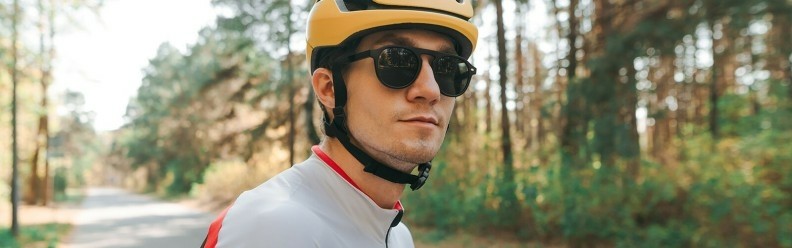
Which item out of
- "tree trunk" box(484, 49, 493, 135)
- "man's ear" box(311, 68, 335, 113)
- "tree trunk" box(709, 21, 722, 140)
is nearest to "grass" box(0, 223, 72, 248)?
"man's ear" box(311, 68, 335, 113)

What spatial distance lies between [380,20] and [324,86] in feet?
1.02

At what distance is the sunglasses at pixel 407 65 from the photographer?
5.53 ft

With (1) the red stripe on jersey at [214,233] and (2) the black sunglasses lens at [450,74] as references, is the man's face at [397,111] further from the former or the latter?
(1) the red stripe on jersey at [214,233]

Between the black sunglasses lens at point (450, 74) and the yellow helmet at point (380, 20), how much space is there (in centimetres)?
8

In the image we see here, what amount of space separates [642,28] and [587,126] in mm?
2495

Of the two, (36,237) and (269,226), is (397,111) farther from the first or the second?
(36,237)

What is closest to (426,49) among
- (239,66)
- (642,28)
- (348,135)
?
(348,135)

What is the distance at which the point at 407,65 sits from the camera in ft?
5.58

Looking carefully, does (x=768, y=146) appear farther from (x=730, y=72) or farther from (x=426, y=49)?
(x=730, y=72)

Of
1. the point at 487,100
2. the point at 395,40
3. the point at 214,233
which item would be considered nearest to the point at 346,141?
the point at 395,40

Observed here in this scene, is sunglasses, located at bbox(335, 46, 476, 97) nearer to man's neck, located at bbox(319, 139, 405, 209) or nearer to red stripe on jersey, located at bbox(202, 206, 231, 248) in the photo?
man's neck, located at bbox(319, 139, 405, 209)

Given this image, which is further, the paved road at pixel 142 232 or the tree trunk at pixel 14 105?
the tree trunk at pixel 14 105

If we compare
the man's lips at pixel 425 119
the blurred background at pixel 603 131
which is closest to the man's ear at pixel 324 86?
the man's lips at pixel 425 119

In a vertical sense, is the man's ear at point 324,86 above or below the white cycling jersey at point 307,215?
above
